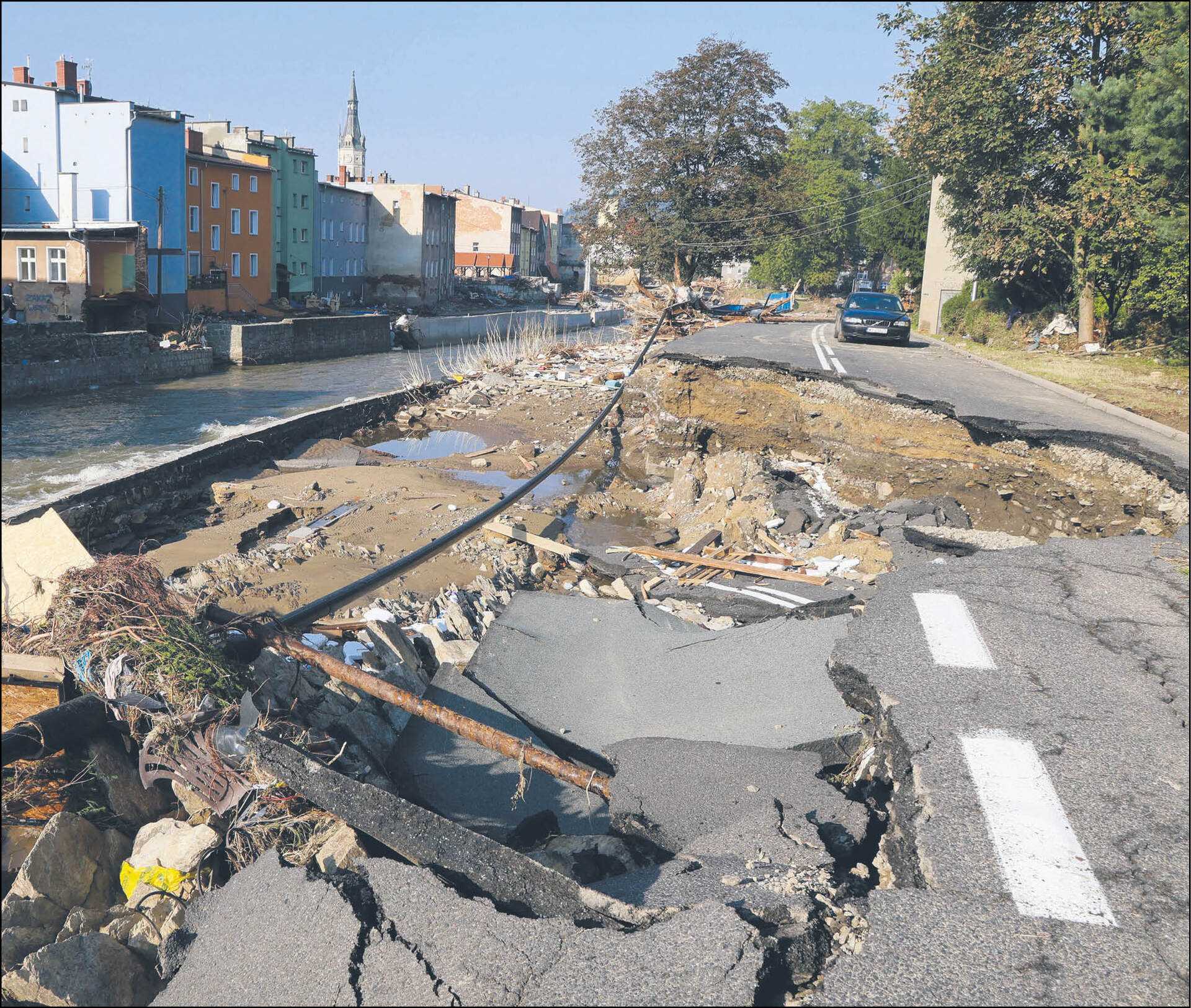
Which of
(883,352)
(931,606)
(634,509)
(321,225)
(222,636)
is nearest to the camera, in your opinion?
(222,636)

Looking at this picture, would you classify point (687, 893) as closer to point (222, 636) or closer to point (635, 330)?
point (222, 636)

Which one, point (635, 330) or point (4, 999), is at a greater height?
point (635, 330)

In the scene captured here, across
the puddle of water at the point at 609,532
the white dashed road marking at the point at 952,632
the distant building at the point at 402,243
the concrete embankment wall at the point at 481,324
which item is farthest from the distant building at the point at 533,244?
the white dashed road marking at the point at 952,632

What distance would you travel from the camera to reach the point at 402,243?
68.4 meters

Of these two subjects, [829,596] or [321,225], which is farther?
[321,225]

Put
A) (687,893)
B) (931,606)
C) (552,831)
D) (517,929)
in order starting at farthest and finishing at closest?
(931,606) < (552,831) < (687,893) < (517,929)

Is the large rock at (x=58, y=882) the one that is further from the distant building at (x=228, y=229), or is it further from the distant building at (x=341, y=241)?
the distant building at (x=341, y=241)

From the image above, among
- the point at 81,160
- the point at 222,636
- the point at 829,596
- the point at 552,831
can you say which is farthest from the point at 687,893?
the point at 81,160

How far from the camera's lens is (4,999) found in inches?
122

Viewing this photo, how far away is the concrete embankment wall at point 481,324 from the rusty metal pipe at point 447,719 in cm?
4090

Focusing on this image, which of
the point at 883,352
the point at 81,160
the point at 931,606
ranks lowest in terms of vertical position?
the point at 931,606

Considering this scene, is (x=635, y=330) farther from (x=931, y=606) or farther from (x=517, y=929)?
(x=517, y=929)

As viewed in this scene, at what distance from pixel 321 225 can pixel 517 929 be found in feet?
Answer: 208

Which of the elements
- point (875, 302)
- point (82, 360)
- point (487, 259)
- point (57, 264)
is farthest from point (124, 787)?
point (487, 259)
